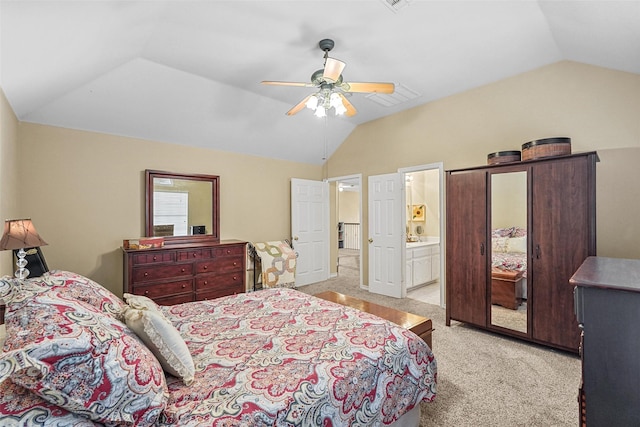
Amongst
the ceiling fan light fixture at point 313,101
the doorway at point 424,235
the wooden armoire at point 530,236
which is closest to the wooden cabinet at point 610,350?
the wooden armoire at point 530,236

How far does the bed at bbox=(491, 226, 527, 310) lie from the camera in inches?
119

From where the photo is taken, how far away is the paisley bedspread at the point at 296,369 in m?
1.13

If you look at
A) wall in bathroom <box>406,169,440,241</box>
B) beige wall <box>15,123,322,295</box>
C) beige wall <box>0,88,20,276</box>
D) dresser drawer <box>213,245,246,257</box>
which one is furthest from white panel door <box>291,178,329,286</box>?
beige wall <box>0,88,20,276</box>

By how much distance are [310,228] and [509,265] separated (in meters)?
3.49

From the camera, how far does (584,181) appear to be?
8.48ft

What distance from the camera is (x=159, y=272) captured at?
3674mm

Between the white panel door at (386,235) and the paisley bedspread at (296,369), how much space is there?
2.84 m

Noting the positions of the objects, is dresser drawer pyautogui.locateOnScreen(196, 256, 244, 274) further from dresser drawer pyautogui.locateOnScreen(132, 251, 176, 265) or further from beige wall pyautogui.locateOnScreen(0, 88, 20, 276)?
beige wall pyautogui.locateOnScreen(0, 88, 20, 276)

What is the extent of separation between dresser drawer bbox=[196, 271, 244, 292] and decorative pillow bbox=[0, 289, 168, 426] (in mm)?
2970

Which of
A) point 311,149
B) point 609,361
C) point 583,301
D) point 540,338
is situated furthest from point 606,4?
point 311,149

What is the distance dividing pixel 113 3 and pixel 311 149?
154 inches

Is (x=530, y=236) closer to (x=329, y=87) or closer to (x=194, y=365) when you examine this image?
(x=329, y=87)

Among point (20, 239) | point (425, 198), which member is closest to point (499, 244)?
point (425, 198)

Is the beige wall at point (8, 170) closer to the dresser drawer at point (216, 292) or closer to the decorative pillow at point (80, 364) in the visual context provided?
the dresser drawer at point (216, 292)
